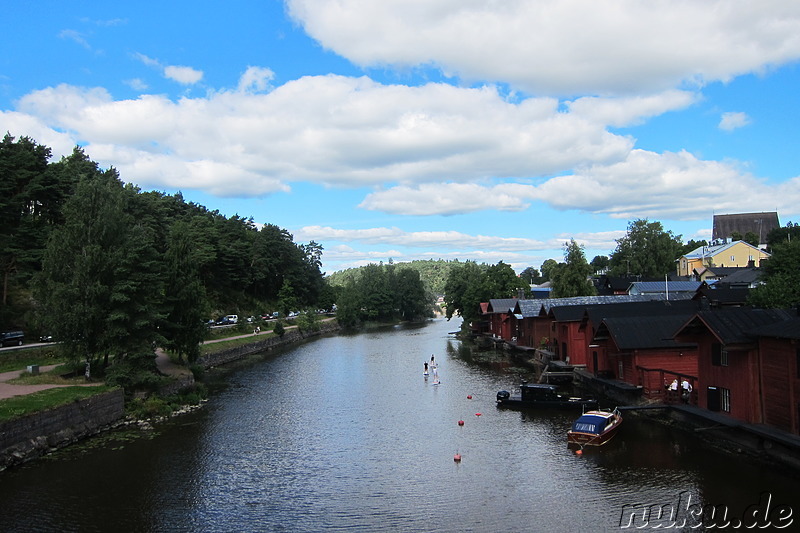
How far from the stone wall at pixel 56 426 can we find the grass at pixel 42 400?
29 cm

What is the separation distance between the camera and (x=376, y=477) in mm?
25266

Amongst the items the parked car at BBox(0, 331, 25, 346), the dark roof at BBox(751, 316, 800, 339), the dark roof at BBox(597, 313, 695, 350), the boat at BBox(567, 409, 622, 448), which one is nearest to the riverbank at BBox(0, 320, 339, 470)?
the parked car at BBox(0, 331, 25, 346)

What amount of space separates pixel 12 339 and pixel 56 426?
1022 inches

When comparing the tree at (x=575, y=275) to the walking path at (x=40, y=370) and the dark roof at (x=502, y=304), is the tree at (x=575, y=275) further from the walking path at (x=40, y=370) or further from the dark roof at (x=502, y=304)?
the walking path at (x=40, y=370)

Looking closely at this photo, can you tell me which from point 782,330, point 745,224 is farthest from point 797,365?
point 745,224

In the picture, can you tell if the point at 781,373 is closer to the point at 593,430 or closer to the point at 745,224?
the point at 593,430

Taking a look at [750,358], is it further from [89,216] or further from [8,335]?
[8,335]

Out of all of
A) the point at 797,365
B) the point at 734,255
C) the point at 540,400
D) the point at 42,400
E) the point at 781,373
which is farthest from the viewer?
the point at 734,255

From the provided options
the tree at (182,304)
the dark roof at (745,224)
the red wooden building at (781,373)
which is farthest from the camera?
the dark roof at (745,224)

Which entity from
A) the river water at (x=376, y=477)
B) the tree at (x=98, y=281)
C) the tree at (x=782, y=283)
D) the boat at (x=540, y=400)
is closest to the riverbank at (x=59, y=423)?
the river water at (x=376, y=477)

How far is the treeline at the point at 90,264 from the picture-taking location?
3834cm

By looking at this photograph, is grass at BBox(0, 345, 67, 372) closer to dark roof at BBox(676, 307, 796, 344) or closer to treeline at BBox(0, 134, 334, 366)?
treeline at BBox(0, 134, 334, 366)

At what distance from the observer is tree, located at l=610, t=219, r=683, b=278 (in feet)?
419

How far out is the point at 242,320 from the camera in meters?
90.9
